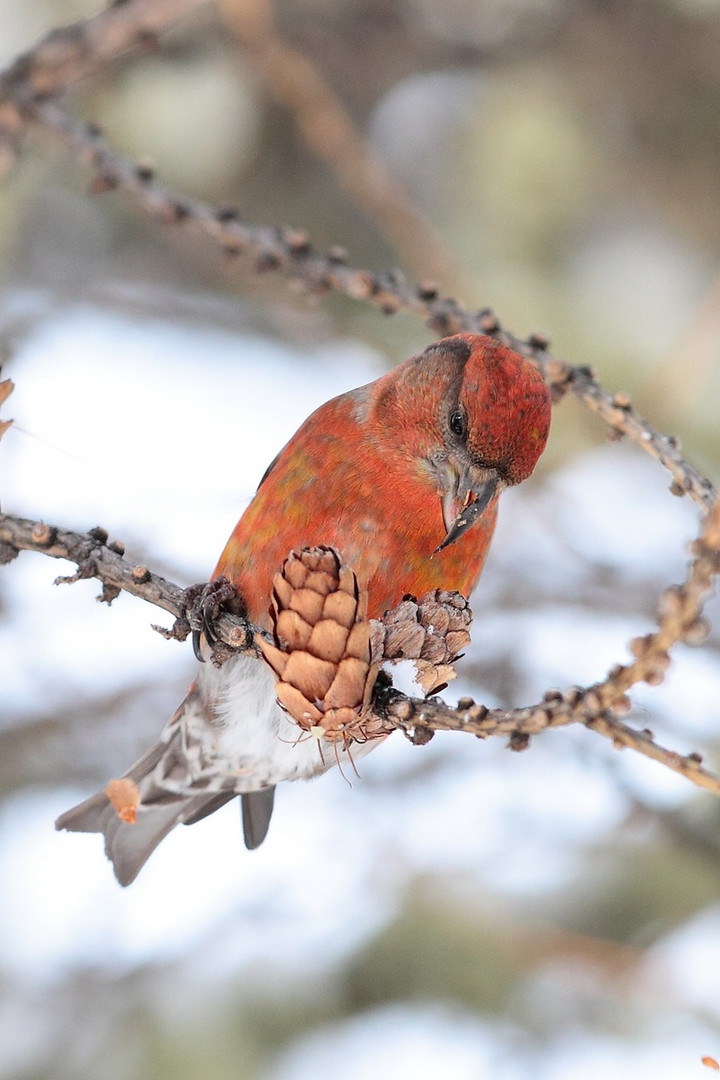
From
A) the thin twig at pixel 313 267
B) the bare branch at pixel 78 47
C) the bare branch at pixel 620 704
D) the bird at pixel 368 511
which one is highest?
the bare branch at pixel 78 47

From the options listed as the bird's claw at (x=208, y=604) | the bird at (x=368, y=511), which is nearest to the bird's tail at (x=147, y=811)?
the bird at (x=368, y=511)

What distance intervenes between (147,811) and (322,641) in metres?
1.51

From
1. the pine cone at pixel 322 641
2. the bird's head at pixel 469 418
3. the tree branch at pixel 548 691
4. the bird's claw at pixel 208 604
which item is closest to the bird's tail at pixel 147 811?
the bird's claw at pixel 208 604

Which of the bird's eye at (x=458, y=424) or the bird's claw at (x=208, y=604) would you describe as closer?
the bird's claw at (x=208, y=604)

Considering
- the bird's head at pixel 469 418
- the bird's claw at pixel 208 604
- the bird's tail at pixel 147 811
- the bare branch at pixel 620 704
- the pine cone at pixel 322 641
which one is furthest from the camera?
the bird's tail at pixel 147 811

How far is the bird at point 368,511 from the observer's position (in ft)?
5.50

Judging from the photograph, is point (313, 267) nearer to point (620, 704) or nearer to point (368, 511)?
point (368, 511)

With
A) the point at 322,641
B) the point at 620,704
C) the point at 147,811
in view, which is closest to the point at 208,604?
the point at 322,641

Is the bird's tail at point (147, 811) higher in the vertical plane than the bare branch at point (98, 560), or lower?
lower

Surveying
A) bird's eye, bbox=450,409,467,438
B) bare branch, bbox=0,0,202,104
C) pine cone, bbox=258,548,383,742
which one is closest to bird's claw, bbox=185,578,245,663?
pine cone, bbox=258,548,383,742

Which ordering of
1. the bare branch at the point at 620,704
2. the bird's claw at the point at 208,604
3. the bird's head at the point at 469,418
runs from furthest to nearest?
the bird's head at the point at 469,418 < the bird's claw at the point at 208,604 < the bare branch at the point at 620,704

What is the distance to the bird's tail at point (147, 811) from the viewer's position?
7.38 ft

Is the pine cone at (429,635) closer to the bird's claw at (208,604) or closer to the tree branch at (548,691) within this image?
the tree branch at (548,691)

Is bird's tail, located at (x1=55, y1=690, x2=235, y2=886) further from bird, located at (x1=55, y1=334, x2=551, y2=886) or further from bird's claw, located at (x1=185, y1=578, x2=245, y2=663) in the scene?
bird's claw, located at (x1=185, y1=578, x2=245, y2=663)
